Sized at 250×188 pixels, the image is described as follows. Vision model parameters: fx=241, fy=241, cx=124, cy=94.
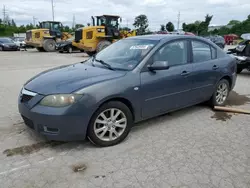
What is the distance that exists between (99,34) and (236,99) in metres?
13.2

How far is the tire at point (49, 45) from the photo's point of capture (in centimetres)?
2198

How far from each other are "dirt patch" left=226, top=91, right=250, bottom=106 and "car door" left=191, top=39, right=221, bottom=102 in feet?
3.49

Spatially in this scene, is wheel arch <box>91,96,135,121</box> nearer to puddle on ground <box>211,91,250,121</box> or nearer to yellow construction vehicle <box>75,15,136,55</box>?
puddle on ground <box>211,91,250,121</box>

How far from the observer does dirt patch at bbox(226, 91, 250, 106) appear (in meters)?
5.57

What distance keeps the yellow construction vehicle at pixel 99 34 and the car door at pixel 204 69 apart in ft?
40.6

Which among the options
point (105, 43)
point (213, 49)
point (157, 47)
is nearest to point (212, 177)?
point (157, 47)

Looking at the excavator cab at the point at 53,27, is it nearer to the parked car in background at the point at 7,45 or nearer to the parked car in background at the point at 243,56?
the parked car in background at the point at 7,45

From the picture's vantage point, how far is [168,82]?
3.91 m

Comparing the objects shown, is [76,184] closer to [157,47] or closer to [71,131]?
[71,131]

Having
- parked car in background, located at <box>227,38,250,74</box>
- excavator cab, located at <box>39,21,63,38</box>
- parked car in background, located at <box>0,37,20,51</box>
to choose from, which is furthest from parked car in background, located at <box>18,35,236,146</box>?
parked car in background, located at <box>0,37,20,51</box>

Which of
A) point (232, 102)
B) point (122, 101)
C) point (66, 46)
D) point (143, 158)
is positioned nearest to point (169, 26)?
point (66, 46)

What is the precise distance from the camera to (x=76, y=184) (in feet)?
8.47

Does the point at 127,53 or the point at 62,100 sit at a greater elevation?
the point at 127,53

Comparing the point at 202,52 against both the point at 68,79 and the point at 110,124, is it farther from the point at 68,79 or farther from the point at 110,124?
the point at 68,79
